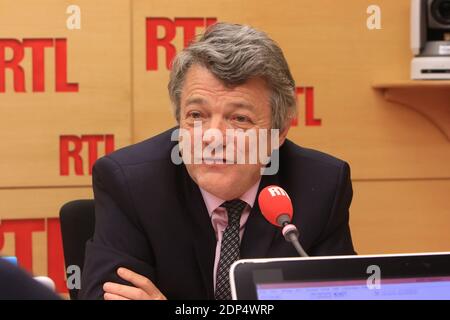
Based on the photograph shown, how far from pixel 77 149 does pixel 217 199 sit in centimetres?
140

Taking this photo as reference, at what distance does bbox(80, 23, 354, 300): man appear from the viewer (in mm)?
1573

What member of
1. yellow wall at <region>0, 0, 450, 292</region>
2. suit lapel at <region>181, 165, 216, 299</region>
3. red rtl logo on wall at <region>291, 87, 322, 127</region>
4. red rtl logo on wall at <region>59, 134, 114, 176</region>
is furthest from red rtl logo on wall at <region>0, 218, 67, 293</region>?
suit lapel at <region>181, 165, 216, 299</region>

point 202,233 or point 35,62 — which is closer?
point 202,233

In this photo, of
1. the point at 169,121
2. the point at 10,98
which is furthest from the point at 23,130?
the point at 169,121

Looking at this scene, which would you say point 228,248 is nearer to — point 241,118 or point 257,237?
point 257,237

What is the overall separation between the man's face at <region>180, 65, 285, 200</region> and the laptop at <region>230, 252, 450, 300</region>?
28.0 inches

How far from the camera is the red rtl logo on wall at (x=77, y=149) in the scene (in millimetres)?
2916

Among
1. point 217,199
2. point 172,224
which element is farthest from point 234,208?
point 172,224

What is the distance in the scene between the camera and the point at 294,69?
9.94 feet

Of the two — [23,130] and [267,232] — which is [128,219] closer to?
[267,232]

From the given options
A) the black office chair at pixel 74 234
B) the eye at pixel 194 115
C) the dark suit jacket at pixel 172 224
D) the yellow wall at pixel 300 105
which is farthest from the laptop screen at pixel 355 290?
the yellow wall at pixel 300 105

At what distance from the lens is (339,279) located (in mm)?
867

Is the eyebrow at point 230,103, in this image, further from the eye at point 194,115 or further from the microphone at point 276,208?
the microphone at point 276,208
